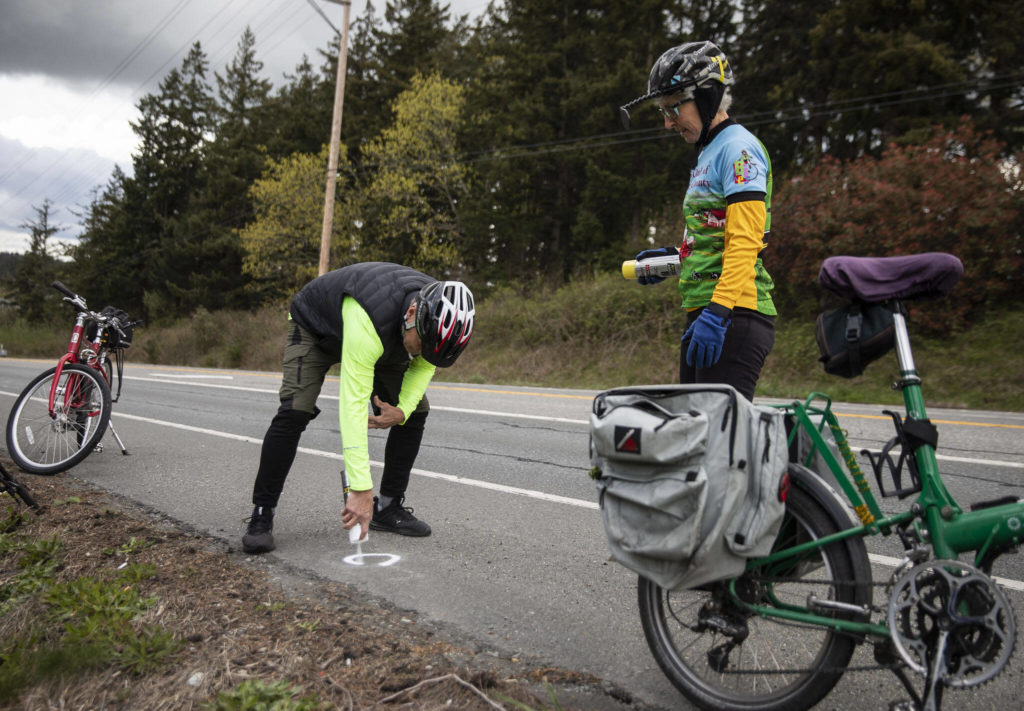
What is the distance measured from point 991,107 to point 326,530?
19.7 m

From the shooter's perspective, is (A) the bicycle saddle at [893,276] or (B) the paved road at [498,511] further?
(B) the paved road at [498,511]

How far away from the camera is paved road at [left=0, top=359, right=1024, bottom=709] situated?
2.86 m

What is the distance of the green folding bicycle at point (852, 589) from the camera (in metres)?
1.93

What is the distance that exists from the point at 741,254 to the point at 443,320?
1277mm

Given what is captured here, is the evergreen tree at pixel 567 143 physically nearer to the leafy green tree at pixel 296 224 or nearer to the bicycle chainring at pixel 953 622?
the leafy green tree at pixel 296 224

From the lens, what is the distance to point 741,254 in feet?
8.54

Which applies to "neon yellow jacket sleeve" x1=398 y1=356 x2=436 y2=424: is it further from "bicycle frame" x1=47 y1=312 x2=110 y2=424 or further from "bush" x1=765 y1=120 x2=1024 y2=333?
"bush" x1=765 y1=120 x2=1024 y2=333

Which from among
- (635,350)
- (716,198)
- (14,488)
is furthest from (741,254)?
(635,350)

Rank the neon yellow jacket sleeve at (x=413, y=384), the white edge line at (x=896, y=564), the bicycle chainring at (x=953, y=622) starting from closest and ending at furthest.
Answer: the bicycle chainring at (x=953, y=622), the white edge line at (x=896, y=564), the neon yellow jacket sleeve at (x=413, y=384)

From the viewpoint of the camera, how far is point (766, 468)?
2051 mm

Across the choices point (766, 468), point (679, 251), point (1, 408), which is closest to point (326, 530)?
point (679, 251)

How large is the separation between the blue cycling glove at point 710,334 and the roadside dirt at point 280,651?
1.21 meters

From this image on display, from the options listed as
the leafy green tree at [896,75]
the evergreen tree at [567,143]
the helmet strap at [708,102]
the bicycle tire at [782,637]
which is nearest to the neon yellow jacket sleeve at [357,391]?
the bicycle tire at [782,637]

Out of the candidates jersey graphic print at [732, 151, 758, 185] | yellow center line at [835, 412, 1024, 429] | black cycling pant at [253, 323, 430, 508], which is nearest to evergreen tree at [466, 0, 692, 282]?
yellow center line at [835, 412, 1024, 429]
